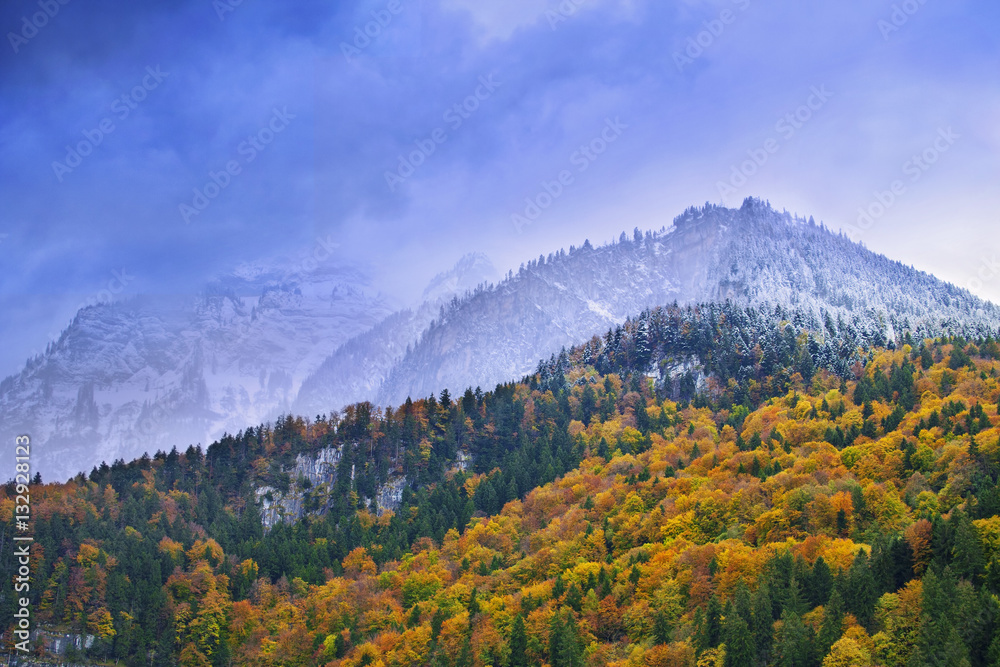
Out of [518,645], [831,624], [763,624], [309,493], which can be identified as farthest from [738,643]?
[309,493]

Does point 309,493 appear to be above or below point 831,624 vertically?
above

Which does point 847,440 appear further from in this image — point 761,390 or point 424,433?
point 424,433

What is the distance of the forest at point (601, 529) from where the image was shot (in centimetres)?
8550

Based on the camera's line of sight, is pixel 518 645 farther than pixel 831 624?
Yes

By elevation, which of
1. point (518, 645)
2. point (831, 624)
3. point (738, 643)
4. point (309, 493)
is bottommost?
point (518, 645)

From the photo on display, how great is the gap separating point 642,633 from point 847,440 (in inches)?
2066

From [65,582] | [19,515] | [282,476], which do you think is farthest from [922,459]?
[19,515]

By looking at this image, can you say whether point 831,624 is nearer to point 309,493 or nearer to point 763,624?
point 763,624

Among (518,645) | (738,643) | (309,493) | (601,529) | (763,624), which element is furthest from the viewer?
(309,493)

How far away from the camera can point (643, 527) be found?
11969 cm

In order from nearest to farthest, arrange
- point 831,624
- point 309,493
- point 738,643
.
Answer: point 831,624
point 738,643
point 309,493

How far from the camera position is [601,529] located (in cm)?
12375

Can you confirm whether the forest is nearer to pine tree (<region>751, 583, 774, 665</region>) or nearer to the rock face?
pine tree (<region>751, 583, 774, 665</region>)

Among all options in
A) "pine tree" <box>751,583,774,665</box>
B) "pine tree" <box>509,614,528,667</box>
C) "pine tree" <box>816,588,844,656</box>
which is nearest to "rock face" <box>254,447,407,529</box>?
"pine tree" <box>509,614,528,667</box>
